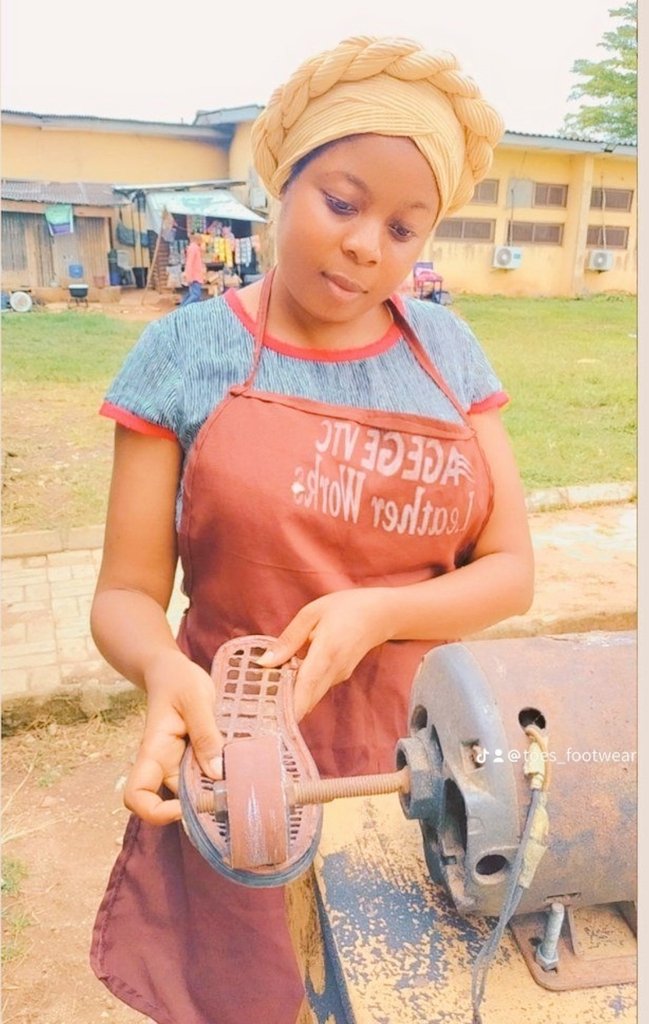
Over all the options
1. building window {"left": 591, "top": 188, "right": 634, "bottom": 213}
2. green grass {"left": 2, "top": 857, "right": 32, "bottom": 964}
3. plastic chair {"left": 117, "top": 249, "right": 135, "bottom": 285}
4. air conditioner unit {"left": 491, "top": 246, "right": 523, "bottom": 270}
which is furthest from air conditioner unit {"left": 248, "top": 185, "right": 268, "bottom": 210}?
green grass {"left": 2, "top": 857, "right": 32, "bottom": 964}

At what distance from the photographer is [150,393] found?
1.12 m

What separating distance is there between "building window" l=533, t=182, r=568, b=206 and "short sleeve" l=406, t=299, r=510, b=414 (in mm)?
15459

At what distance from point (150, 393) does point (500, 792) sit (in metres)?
0.67

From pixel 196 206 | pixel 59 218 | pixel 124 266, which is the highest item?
pixel 196 206

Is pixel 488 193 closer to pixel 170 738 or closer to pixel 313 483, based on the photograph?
pixel 313 483

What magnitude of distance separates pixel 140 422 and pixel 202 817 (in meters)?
0.54

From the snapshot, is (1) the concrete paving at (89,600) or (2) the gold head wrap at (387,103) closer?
(2) the gold head wrap at (387,103)

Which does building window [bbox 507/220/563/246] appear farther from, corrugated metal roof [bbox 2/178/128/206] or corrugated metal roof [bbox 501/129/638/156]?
corrugated metal roof [bbox 2/178/128/206]

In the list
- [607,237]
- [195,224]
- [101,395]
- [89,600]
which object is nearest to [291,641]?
[89,600]

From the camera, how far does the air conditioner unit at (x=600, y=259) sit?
15642 mm

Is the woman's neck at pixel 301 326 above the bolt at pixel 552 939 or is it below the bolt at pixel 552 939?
above

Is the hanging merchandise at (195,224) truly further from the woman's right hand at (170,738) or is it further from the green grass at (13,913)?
the woman's right hand at (170,738)

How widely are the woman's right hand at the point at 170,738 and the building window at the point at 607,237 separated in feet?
54.9

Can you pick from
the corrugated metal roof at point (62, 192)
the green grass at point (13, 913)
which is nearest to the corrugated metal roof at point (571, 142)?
the corrugated metal roof at point (62, 192)
